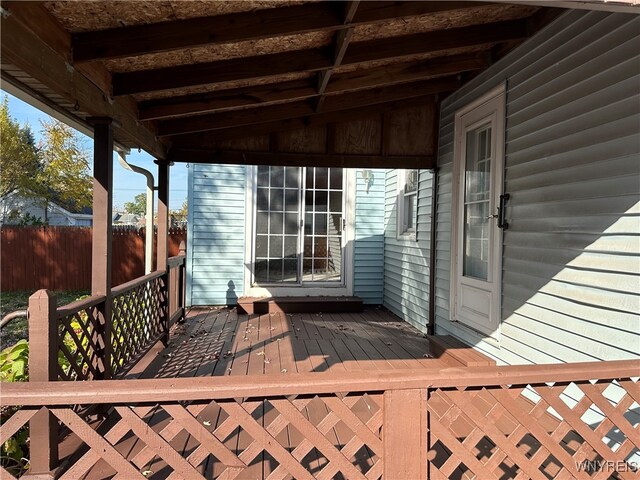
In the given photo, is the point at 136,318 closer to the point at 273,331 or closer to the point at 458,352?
the point at 273,331

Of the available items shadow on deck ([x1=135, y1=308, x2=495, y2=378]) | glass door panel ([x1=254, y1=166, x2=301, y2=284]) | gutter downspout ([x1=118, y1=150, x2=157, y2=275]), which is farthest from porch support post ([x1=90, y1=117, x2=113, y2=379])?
glass door panel ([x1=254, y1=166, x2=301, y2=284])

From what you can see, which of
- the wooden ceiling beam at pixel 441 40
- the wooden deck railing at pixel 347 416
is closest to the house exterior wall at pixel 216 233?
the wooden ceiling beam at pixel 441 40

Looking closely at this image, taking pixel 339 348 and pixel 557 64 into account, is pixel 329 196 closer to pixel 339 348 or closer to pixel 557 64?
→ pixel 339 348

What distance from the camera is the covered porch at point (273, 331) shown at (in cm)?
140

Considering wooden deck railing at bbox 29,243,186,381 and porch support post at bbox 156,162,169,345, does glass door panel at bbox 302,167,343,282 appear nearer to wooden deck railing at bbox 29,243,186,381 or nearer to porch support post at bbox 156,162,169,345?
wooden deck railing at bbox 29,243,186,381

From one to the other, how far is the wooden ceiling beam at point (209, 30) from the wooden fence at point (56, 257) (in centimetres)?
749

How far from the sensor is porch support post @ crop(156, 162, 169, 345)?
4605 millimetres

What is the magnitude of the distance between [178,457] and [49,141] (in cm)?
1555

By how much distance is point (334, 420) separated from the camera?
145cm

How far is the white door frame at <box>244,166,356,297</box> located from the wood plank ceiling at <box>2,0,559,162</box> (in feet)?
7.06

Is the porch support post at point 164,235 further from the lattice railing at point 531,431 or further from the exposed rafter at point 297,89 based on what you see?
the lattice railing at point 531,431

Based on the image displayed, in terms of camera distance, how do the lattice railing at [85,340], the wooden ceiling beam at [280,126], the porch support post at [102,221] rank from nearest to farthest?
1. the lattice railing at [85,340]
2. the porch support post at [102,221]
3. the wooden ceiling beam at [280,126]

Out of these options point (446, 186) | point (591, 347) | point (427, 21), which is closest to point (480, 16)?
point (427, 21)

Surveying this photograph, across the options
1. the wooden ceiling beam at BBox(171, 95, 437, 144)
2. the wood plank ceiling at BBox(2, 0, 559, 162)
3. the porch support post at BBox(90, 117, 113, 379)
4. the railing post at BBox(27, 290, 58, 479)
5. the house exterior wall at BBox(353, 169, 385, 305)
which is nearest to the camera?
the railing post at BBox(27, 290, 58, 479)
